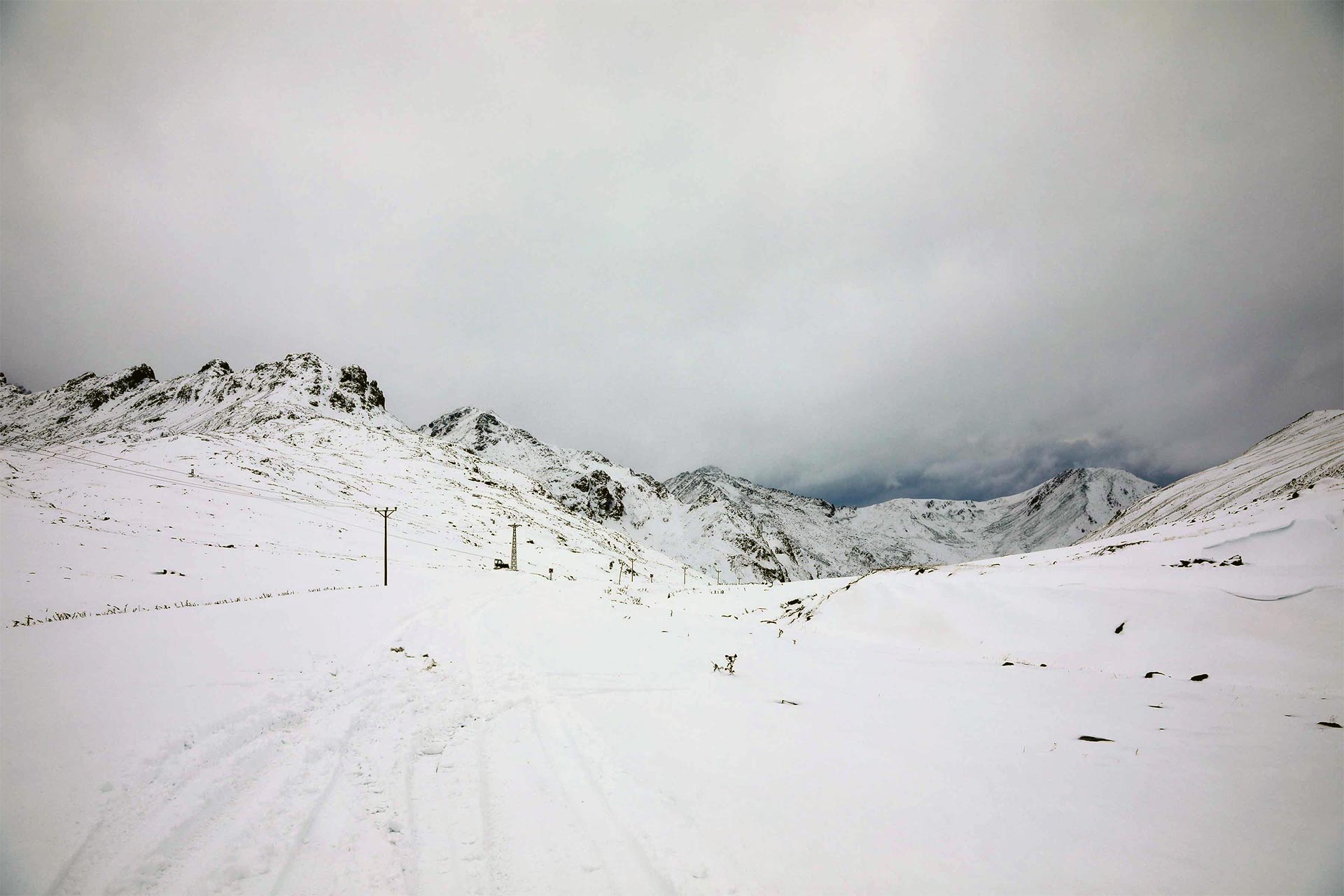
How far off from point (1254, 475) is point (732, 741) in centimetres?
3631

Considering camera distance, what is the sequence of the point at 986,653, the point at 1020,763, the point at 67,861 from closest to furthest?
1. the point at 67,861
2. the point at 1020,763
3. the point at 986,653

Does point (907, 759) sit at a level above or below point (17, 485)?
below

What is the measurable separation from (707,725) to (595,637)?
19.6ft

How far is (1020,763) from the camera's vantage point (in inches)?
184

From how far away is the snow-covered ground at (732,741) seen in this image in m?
3.46

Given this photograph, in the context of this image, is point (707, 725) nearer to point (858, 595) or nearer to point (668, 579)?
point (858, 595)

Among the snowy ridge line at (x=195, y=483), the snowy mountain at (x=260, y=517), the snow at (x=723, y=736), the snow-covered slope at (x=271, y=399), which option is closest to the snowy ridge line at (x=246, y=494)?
the snowy ridge line at (x=195, y=483)

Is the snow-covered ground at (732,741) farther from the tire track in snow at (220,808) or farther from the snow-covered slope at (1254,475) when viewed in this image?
the snow-covered slope at (1254,475)

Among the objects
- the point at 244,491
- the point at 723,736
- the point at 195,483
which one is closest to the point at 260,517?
the point at 244,491

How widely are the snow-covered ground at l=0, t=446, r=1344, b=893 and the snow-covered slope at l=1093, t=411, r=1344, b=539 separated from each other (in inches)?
538

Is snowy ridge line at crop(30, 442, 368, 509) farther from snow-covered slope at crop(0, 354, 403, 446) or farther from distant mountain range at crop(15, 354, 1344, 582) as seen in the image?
snow-covered slope at crop(0, 354, 403, 446)

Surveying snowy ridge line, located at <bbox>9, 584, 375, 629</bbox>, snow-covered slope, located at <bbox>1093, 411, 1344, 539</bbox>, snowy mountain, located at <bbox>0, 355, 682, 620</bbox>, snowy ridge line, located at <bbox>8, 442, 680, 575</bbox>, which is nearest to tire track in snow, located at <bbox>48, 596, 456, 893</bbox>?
snowy ridge line, located at <bbox>9, 584, 375, 629</bbox>

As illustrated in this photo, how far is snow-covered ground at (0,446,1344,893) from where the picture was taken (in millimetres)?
3459

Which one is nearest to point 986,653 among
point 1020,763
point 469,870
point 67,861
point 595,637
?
point 1020,763
